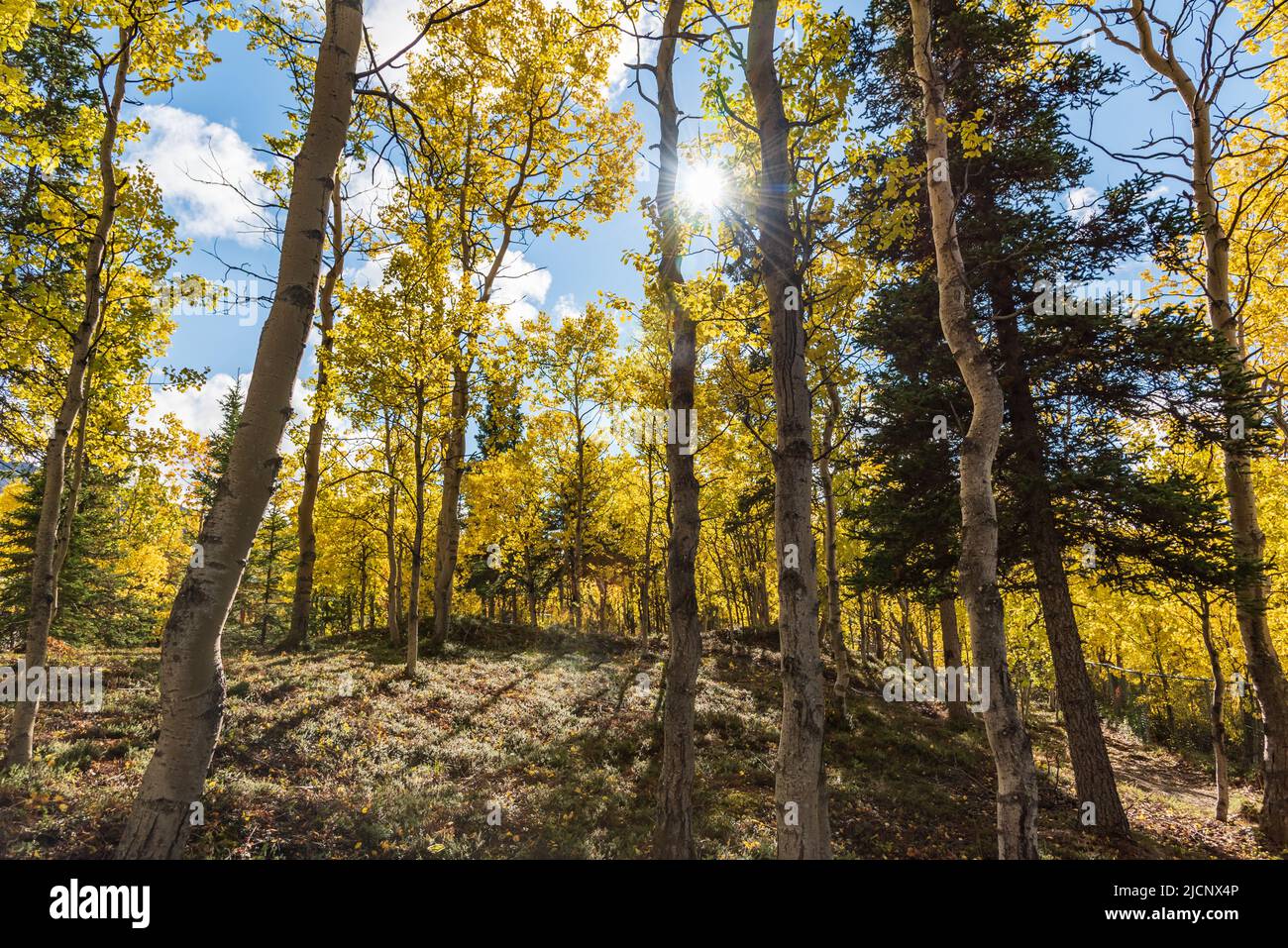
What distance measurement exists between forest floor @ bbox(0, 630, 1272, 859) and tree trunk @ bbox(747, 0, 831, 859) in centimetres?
297

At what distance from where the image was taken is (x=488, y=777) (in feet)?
27.7

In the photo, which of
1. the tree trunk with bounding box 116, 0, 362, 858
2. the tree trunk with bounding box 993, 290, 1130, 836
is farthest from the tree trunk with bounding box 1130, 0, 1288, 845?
the tree trunk with bounding box 116, 0, 362, 858

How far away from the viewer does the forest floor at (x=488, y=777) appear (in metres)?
5.84

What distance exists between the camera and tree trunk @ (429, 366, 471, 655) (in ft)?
48.8

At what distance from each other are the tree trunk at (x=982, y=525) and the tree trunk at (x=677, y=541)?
2.67 m

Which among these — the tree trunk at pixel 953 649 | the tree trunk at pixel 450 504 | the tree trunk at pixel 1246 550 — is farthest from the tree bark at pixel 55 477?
the tree trunk at pixel 953 649

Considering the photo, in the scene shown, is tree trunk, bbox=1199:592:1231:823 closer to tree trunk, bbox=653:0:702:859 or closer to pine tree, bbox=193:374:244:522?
tree trunk, bbox=653:0:702:859

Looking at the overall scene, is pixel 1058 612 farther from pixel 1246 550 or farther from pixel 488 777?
pixel 488 777

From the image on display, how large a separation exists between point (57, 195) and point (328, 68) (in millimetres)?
7409

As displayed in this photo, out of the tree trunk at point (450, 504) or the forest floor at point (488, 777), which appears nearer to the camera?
the forest floor at point (488, 777)

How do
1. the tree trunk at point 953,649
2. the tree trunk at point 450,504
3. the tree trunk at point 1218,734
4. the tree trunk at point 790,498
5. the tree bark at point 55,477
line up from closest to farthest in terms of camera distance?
the tree trunk at point 790,498 < the tree bark at point 55,477 < the tree trunk at point 1218,734 < the tree trunk at point 450,504 < the tree trunk at point 953,649

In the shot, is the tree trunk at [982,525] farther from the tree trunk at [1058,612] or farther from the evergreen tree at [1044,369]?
the tree trunk at [1058,612]
